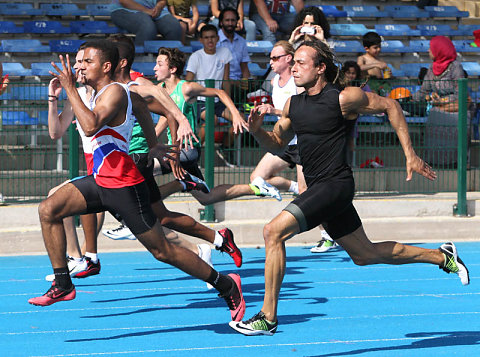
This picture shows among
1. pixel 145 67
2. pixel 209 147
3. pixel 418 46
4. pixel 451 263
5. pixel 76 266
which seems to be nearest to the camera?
pixel 451 263

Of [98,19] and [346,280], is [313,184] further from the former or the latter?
[98,19]

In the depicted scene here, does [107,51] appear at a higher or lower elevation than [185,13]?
lower

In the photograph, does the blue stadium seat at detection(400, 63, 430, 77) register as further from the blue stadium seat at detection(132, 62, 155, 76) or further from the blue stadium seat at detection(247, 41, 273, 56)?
the blue stadium seat at detection(132, 62, 155, 76)

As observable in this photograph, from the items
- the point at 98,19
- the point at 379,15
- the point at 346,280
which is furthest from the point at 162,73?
the point at 379,15

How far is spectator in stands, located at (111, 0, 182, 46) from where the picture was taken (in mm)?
16094

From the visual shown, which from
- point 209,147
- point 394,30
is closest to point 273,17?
point 394,30

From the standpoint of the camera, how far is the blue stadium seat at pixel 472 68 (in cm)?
1805

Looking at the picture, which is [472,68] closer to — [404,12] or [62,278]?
[404,12]

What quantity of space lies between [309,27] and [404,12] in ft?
31.0

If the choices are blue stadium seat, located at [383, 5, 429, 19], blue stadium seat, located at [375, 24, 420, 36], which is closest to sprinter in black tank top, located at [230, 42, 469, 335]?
blue stadium seat, located at [375, 24, 420, 36]

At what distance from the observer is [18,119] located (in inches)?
455

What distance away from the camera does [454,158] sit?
42.4 ft

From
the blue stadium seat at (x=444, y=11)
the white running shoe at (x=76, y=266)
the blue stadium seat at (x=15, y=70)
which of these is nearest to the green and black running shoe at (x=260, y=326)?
the white running shoe at (x=76, y=266)

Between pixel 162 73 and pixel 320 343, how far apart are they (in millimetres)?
3905
